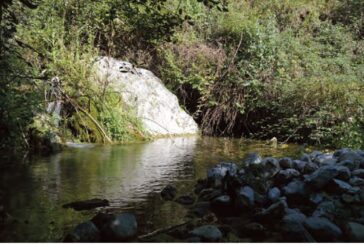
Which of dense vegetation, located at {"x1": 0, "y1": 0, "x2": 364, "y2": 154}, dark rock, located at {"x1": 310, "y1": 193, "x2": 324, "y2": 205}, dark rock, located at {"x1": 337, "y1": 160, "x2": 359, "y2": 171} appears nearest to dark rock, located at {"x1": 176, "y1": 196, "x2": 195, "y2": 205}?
dark rock, located at {"x1": 310, "y1": 193, "x2": 324, "y2": 205}

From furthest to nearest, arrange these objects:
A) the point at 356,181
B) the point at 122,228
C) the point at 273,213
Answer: the point at 356,181, the point at 273,213, the point at 122,228

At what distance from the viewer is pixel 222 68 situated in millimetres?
11023

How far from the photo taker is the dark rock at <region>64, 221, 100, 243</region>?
323 cm

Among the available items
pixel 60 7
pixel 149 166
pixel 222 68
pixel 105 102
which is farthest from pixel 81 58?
pixel 149 166

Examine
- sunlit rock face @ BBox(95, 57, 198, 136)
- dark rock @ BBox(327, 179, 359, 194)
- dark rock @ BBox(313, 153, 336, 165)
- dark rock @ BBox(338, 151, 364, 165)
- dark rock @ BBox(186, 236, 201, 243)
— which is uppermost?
sunlit rock face @ BBox(95, 57, 198, 136)

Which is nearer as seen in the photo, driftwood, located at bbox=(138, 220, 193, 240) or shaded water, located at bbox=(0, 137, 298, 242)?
driftwood, located at bbox=(138, 220, 193, 240)

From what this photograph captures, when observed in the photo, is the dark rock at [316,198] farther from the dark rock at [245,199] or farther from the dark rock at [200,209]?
the dark rock at [200,209]

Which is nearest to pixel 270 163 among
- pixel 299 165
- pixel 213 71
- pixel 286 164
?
pixel 286 164

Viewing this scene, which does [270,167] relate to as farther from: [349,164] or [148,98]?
[148,98]

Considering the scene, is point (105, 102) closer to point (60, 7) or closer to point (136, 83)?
point (136, 83)

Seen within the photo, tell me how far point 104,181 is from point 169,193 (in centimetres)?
96

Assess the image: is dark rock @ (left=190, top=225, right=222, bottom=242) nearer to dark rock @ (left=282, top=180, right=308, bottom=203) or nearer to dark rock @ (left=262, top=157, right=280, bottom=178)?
dark rock @ (left=282, top=180, right=308, bottom=203)

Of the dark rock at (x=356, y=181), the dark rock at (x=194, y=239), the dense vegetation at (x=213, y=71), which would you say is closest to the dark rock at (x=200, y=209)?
the dark rock at (x=194, y=239)

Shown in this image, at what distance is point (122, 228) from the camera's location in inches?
134
